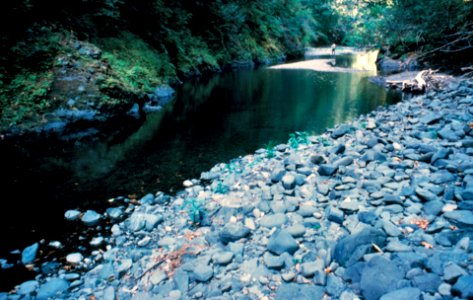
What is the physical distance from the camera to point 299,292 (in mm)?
2236

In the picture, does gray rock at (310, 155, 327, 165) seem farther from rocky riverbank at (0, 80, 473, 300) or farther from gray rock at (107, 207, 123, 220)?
gray rock at (107, 207, 123, 220)

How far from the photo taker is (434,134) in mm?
4840

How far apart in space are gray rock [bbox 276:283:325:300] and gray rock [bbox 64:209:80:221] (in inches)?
119

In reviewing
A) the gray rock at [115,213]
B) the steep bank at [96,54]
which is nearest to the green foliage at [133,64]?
the steep bank at [96,54]

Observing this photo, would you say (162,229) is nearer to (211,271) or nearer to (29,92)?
(211,271)

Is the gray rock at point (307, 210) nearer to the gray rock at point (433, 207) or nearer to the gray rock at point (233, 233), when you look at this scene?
the gray rock at point (233, 233)

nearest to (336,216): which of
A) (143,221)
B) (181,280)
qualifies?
(181,280)

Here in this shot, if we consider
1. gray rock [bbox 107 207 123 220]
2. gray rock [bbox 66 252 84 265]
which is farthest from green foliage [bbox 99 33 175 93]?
gray rock [bbox 66 252 84 265]

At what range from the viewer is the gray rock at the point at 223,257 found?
9.01 feet

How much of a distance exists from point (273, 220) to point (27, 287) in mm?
2372

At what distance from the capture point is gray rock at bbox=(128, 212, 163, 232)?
12.4 feet

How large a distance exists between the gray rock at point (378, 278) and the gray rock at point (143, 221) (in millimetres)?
2465

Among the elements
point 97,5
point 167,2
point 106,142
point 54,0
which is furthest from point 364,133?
point 167,2

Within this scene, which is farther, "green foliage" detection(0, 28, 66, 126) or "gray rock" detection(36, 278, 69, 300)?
"green foliage" detection(0, 28, 66, 126)
